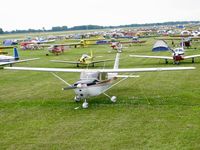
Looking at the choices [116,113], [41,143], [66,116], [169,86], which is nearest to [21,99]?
[66,116]

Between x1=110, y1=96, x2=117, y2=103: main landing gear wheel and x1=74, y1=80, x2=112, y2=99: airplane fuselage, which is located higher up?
x1=74, y1=80, x2=112, y2=99: airplane fuselage

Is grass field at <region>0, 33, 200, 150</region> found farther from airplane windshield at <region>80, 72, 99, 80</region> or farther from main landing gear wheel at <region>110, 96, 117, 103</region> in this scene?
airplane windshield at <region>80, 72, 99, 80</region>

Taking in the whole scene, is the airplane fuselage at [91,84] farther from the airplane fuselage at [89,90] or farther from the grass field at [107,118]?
the grass field at [107,118]

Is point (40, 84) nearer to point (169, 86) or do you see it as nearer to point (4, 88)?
point (4, 88)

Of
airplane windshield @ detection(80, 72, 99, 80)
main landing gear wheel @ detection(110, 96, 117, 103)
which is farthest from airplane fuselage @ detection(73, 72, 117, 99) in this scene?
main landing gear wheel @ detection(110, 96, 117, 103)

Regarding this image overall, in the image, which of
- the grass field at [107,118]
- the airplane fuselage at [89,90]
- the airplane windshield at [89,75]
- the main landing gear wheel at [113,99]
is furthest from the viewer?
the main landing gear wheel at [113,99]

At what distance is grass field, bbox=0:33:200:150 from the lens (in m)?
8.49

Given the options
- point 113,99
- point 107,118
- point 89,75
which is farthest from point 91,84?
point 107,118

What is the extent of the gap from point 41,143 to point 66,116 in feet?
8.53

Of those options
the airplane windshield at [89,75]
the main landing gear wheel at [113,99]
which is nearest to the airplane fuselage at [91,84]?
the airplane windshield at [89,75]

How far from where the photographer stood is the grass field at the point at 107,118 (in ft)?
27.9

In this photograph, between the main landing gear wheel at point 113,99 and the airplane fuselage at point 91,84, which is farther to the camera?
the main landing gear wheel at point 113,99

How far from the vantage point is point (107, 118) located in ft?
35.0

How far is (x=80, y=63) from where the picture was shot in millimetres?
25484
